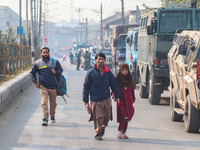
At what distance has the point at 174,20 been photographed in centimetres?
1556

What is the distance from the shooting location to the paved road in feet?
28.6

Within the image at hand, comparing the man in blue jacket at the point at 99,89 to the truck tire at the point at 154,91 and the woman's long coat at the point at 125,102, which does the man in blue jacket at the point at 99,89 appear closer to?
the woman's long coat at the point at 125,102

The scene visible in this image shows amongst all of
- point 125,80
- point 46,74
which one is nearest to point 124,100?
point 125,80

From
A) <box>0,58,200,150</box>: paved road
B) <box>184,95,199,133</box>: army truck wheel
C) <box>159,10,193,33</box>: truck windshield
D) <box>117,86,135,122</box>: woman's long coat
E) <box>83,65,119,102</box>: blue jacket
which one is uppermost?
<box>159,10,193,33</box>: truck windshield

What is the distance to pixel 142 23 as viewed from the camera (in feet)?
62.8

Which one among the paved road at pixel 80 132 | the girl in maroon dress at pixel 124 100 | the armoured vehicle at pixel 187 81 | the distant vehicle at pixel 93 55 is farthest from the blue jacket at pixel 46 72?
the distant vehicle at pixel 93 55

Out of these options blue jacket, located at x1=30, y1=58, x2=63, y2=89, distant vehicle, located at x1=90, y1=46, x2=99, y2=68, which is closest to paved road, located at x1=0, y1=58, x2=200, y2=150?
blue jacket, located at x1=30, y1=58, x2=63, y2=89

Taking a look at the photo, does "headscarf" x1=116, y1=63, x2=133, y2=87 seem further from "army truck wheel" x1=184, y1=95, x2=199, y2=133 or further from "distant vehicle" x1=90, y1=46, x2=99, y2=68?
"distant vehicle" x1=90, y1=46, x2=99, y2=68

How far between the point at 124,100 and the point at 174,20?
6.66 m

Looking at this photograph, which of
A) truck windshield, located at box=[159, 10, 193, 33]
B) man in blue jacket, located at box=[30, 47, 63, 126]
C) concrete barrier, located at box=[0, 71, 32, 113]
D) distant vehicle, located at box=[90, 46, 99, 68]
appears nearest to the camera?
man in blue jacket, located at box=[30, 47, 63, 126]

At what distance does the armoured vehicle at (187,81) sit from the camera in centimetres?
965

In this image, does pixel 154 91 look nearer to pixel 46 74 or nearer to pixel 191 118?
pixel 46 74

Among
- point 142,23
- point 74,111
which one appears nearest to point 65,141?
point 74,111

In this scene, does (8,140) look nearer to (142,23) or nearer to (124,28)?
(142,23)
